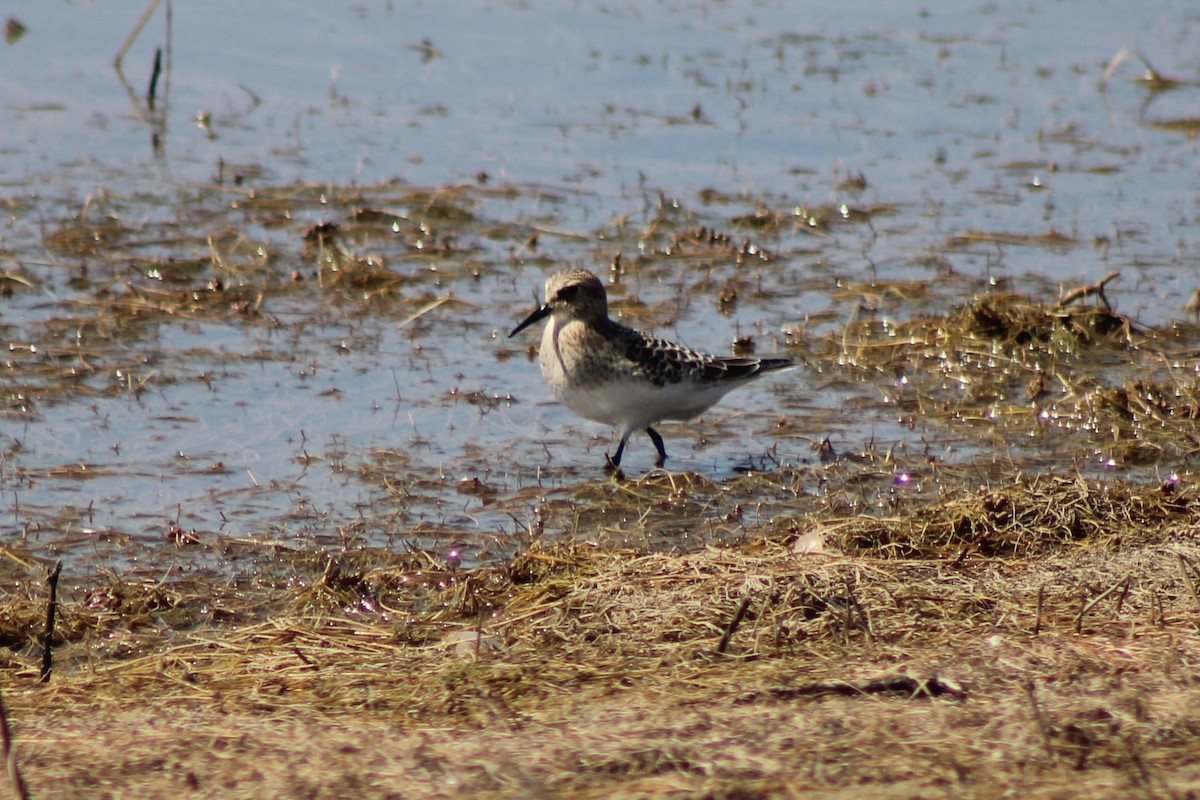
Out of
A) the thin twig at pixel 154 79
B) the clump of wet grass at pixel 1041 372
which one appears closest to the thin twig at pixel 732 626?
the clump of wet grass at pixel 1041 372

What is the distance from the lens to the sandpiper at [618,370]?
316 inches

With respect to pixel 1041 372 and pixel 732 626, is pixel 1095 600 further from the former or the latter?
pixel 1041 372

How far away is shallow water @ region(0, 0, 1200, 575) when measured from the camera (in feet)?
25.7

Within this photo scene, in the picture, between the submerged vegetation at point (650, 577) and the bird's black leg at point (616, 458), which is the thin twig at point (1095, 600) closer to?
the submerged vegetation at point (650, 577)

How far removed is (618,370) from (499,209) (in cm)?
440

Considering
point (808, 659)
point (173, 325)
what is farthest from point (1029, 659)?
point (173, 325)

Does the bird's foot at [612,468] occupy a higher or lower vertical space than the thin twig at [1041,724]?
lower

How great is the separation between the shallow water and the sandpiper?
0.29 m

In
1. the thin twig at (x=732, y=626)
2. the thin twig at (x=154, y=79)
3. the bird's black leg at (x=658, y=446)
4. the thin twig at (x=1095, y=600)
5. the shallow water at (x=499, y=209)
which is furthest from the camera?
the thin twig at (x=154, y=79)

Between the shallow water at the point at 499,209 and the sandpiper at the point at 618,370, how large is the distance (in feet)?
0.96

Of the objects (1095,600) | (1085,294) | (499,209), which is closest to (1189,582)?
(1095,600)

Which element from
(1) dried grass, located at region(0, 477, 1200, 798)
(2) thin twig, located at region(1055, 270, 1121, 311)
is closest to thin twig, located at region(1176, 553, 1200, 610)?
(1) dried grass, located at region(0, 477, 1200, 798)

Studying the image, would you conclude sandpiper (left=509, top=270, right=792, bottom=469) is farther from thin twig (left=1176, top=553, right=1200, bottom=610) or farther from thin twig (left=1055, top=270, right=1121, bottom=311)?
thin twig (left=1176, top=553, right=1200, bottom=610)

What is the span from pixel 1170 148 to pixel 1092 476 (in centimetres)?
699
